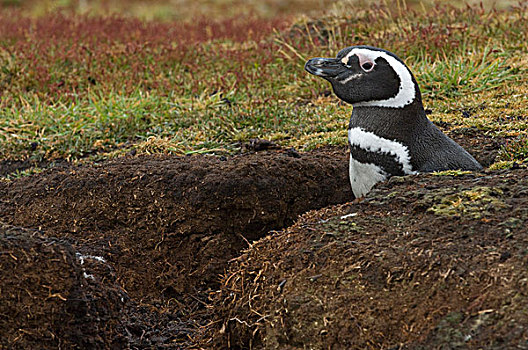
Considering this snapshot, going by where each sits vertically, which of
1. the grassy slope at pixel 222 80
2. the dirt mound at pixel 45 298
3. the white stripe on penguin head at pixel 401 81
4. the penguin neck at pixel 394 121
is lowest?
the grassy slope at pixel 222 80

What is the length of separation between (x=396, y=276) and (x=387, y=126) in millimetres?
1436

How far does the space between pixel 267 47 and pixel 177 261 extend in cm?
527

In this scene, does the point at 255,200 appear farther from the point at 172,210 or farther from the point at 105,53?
the point at 105,53

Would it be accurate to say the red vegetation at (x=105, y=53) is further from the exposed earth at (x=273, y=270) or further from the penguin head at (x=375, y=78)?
the penguin head at (x=375, y=78)

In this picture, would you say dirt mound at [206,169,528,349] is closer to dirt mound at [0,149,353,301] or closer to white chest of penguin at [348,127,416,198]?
white chest of penguin at [348,127,416,198]

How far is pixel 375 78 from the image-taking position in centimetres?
382

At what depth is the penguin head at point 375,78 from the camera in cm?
380

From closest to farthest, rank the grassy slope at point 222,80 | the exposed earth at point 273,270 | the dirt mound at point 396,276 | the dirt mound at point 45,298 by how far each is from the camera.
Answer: the dirt mound at point 396,276, the exposed earth at point 273,270, the dirt mound at point 45,298, the grassy slope at point 222,80

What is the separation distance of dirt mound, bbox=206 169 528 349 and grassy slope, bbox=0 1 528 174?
61.1 inches

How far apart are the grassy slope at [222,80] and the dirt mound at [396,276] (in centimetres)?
155

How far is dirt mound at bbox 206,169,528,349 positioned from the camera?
2280mm

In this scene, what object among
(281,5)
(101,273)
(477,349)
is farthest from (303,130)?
(281,5)

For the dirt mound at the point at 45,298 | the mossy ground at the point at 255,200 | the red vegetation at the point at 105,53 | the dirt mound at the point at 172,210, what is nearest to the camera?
the mossy ground at the point at 255,200

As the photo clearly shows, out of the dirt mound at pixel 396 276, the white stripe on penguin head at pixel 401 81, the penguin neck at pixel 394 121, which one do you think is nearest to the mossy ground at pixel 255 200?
the dirt mound at pixel 396 276
